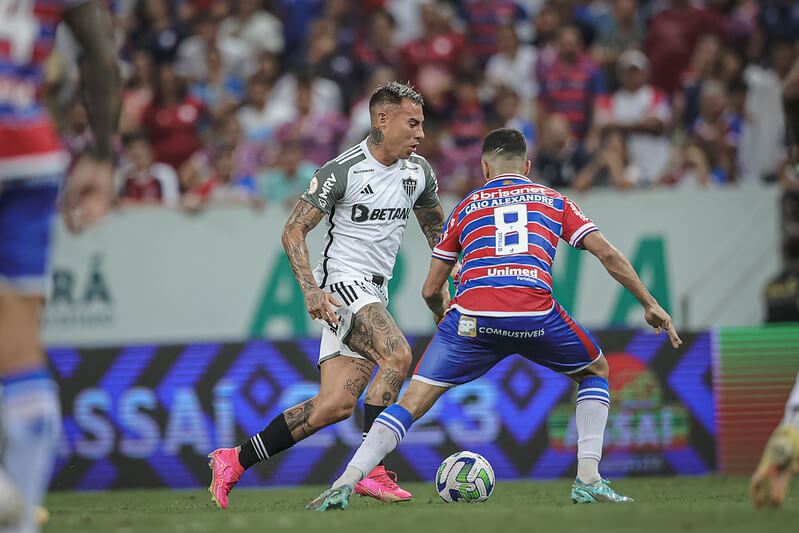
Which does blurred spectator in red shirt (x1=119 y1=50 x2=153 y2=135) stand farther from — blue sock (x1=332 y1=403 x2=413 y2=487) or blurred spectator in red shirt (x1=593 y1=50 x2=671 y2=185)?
blue sock (x1=332 y1=403 x2=413 y2=487)

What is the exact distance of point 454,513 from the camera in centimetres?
623

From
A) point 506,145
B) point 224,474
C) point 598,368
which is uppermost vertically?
point 506,145

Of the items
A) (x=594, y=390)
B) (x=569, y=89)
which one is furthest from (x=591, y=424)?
(x=569, y=89)

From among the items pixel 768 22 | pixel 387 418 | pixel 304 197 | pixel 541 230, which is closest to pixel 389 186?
pixel 304 197

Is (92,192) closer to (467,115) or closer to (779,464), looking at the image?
(779,464)

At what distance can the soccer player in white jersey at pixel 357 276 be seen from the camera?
7.58 m

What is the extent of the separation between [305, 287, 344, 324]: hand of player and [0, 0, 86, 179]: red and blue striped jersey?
2.97m

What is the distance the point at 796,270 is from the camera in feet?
39.0

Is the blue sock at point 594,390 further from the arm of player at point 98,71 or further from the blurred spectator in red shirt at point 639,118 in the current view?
the blurred spectator in red shirt at point 639,118

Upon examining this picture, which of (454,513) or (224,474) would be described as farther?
(224,474)

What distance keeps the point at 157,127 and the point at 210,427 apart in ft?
17.6

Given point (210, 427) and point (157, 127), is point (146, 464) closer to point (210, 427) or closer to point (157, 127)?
point (210, 427)

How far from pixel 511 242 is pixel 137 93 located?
959 centimetres

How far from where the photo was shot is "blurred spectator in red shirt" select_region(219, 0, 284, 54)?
54.1ft
